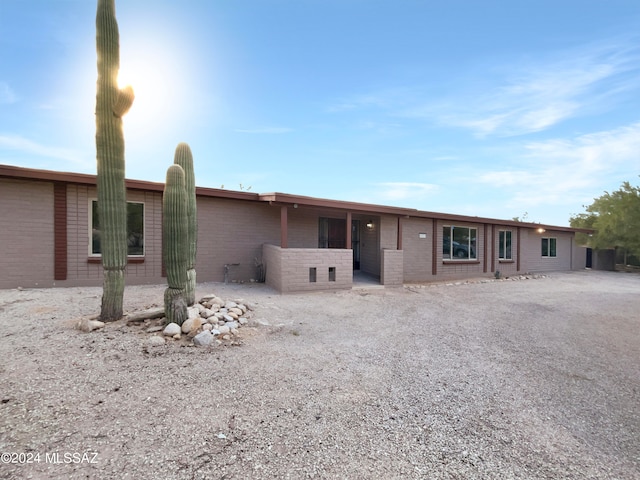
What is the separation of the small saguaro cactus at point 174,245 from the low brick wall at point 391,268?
7145 millimetres

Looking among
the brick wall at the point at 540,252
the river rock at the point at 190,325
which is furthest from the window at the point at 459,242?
the river rock at the point at 190,325

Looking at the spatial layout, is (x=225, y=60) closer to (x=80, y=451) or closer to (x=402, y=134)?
(x=402, y=134)

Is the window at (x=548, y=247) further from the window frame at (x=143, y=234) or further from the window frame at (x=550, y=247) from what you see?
the window frame at (x=143, y=234)

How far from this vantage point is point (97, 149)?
4715mm

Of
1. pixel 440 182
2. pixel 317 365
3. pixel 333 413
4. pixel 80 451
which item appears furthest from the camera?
pixel 440 182

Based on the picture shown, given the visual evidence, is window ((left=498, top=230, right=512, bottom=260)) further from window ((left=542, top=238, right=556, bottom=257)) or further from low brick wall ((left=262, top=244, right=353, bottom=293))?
low brick wall ((left=262, top=244, right=353, bottom=293))

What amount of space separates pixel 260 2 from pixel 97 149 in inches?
257

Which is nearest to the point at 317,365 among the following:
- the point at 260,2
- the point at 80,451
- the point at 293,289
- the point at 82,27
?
the point at 80,451

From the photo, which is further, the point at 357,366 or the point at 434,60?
the point at 434,60

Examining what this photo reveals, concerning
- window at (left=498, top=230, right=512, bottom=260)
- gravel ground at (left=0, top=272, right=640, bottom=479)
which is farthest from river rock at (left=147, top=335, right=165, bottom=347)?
window at (left=498, top=230, right=512, bottom=260)

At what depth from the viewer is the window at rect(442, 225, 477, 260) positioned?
43.4ft

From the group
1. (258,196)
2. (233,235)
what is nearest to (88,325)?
(233,235)

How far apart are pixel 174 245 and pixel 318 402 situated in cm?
318

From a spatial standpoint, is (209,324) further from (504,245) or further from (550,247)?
(550,247)
